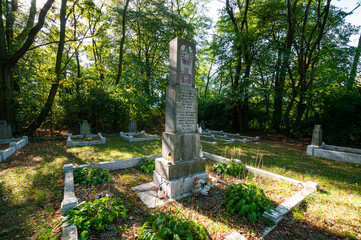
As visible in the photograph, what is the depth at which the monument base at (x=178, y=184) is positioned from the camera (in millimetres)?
3646

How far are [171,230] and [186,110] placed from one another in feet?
8.59

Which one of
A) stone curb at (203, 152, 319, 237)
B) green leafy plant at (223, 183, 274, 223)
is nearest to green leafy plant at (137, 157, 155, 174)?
green leafy plant at (223, 183, 274, 223)

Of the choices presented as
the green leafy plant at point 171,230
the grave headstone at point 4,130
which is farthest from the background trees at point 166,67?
the green leafy plant at point 171,230

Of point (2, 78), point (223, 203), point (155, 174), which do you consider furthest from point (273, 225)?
point (2, 78)

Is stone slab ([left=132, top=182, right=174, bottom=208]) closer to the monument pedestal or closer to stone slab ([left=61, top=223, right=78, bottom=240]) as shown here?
the monument pedestal

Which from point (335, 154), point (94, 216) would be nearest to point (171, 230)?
point (94, 216)

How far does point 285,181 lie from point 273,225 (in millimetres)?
2073

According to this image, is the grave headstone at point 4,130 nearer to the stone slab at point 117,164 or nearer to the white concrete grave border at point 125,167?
the white concrete grave border at point 125,167

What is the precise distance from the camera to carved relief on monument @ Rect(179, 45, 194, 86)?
4.06 m

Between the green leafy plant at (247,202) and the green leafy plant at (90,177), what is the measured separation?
2926mm

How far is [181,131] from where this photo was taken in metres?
4.09

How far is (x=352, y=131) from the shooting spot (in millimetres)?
9039

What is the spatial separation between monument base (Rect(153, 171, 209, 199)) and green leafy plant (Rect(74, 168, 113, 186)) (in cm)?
134

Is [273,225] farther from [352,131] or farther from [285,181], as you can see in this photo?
[352,131]
